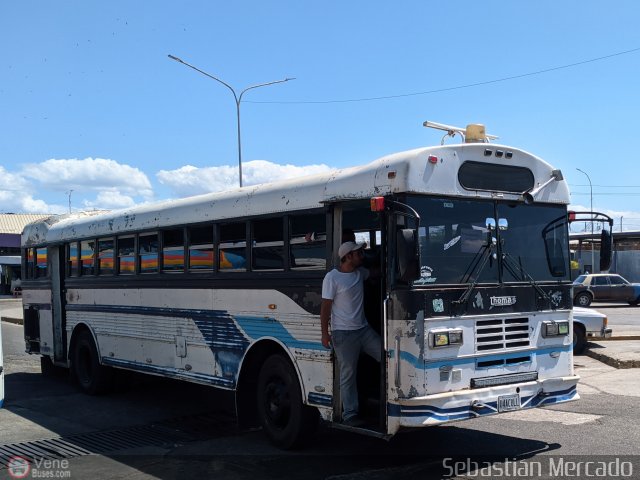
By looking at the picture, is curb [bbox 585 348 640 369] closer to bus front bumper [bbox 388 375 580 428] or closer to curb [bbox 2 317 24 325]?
bus front bumper [bbox 388 375 580 428]

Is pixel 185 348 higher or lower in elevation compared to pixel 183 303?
lower

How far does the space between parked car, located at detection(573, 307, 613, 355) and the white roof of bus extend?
781 centimetres

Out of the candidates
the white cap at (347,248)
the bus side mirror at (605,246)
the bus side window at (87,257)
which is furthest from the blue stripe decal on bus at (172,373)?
the bus side mirror at (605,246)

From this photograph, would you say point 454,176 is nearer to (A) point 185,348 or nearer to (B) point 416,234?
(B) point 416,234

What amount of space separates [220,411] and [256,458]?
108 inches

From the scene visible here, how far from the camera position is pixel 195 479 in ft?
21.1

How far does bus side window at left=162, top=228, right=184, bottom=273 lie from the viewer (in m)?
9.20

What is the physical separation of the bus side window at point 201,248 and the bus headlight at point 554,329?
397 centimetres

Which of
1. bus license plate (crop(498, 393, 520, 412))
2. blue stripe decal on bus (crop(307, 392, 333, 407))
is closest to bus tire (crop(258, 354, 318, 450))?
blue stripe decal on bus (crop(307, 392, 333, 407))

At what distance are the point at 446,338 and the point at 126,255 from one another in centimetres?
600

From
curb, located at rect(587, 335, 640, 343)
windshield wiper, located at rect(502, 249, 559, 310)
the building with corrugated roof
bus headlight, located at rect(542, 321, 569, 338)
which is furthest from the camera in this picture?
the building with corrugated roof

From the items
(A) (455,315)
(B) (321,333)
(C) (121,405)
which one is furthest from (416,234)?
(C) (121,405)

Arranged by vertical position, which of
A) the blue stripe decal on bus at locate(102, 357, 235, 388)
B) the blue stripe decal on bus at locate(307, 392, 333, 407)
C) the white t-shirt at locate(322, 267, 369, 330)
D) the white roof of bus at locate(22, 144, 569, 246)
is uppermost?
the white roof of bus at locate(22, 144, 569, 246)

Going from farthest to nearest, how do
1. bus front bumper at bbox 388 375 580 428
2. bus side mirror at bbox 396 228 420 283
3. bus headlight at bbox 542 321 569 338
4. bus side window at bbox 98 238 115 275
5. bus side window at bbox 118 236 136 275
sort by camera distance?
bus side window at bbox 98 238 115 275
bus side window at bbox 118 236 136 275
bus headlight at bbox 542 321 569 338
bus front bumper at bbox 388 375 580 428
bus side mirror at bbox 396 228 420 283
